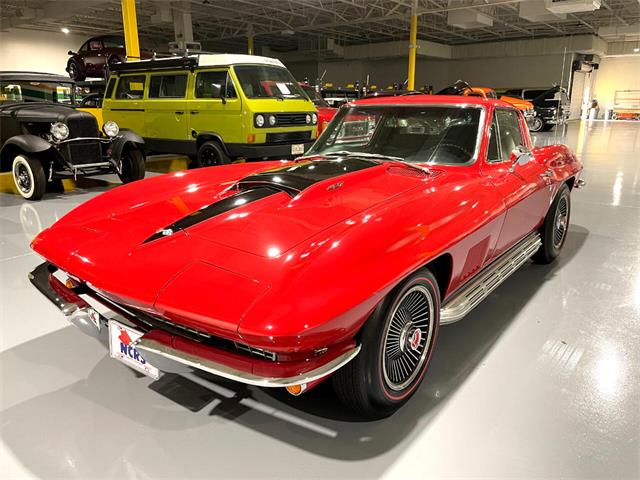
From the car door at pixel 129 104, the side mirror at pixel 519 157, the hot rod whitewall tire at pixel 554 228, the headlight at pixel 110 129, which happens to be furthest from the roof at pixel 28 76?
the hot rod whitewall tire at pixel 554 228

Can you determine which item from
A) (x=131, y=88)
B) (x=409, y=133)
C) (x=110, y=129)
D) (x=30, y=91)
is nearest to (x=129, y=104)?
(x=131, y=88)

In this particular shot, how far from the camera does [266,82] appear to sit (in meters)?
7.54

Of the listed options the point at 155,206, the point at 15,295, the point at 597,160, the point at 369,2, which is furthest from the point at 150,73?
the point at 369,2

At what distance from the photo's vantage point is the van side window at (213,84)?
23.3ft

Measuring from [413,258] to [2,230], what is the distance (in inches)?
175

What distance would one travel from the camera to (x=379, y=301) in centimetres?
173

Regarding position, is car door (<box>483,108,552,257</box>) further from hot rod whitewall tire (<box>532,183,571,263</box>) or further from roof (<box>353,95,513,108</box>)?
hot rod whitewall tire (<box>532,183,571,263</box>)

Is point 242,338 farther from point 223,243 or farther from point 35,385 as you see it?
point 35,385

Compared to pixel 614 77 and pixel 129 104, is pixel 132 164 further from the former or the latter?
pixel 614 77

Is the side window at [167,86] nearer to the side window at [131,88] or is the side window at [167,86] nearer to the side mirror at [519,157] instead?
the side window at [131,88]

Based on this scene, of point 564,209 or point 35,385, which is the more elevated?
point 564,209

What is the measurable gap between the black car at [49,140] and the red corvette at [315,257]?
3.86 m

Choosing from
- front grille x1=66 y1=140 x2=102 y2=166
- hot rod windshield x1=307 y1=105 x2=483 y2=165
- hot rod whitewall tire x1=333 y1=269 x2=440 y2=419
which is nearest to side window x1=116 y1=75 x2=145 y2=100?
front grille x1=66 y1=140 x2=102 y2=166

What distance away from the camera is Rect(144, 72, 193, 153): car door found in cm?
767
